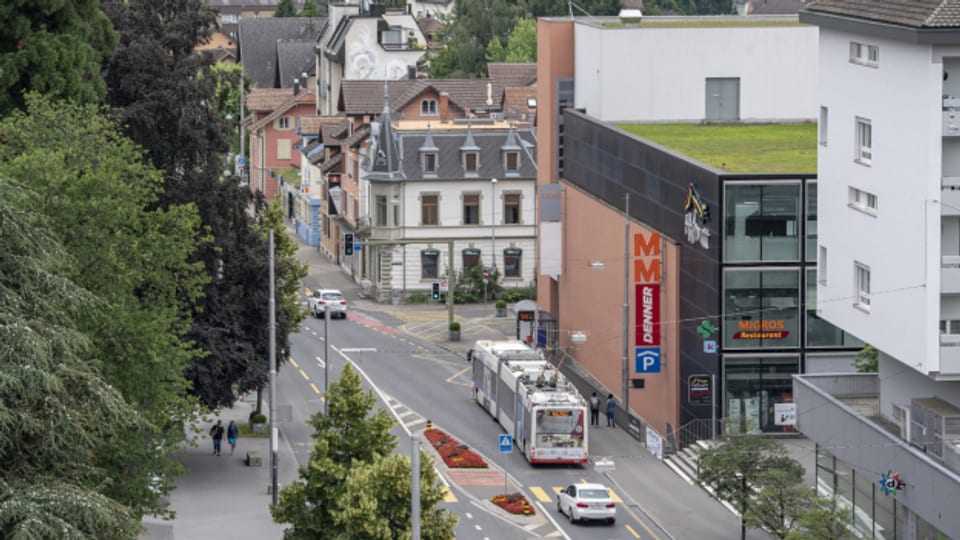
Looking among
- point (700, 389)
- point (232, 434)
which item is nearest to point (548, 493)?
point (700, 389)

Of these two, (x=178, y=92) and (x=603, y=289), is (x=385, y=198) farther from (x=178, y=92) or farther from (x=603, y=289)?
(x=178, y=92)

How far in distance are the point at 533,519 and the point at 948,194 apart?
20.5 m

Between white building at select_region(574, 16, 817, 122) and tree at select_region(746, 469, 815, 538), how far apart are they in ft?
115

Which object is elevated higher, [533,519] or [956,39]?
[956,39]

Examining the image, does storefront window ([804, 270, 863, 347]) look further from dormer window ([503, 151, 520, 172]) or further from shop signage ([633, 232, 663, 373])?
dormer window ([503, 151, 520, 172])

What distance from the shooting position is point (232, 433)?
7400cm

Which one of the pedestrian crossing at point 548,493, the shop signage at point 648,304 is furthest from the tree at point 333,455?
the shop signage at point 648,304

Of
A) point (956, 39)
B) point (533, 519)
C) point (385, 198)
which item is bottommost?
point (533, 519)

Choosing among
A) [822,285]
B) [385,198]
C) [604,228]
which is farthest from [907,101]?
[385,198]

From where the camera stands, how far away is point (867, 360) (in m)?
64.6

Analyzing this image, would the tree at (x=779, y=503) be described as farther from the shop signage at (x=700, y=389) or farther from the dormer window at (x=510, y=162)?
the dormer window at (x=510, y=162)

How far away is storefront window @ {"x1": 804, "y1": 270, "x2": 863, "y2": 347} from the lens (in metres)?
70.7

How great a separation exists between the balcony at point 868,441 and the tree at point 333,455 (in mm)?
13178

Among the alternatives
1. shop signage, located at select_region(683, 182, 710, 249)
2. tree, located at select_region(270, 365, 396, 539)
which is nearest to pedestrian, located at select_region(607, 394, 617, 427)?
shop signage, located at select_region(683, 182, 710, 249)
